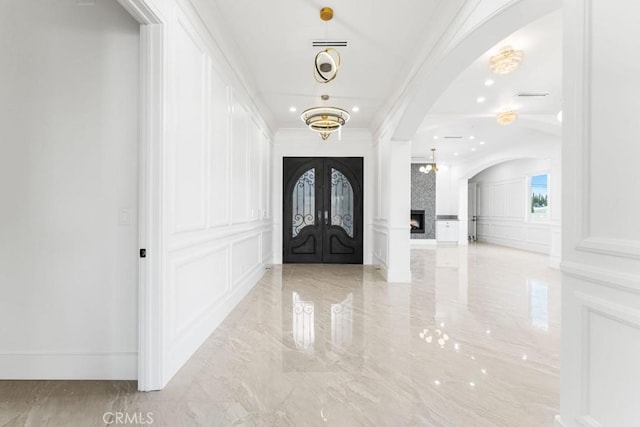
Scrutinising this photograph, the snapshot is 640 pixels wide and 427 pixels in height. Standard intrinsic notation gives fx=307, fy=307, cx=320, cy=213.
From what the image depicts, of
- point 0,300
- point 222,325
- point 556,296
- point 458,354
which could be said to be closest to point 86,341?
point 0,300

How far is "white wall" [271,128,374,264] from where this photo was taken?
7457 millimetres

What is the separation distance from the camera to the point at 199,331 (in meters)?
2.92

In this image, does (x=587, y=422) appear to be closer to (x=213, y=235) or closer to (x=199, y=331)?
(x=199, y=331)

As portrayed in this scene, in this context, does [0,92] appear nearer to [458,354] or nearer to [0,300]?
[0,300]

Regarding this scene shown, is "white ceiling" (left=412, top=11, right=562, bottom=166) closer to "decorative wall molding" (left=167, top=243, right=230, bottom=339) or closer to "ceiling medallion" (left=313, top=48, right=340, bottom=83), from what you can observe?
"ceiling medallion" (left=313, top=48, right=340, bottom=83)

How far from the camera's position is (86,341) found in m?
2.30

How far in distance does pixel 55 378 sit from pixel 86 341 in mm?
343

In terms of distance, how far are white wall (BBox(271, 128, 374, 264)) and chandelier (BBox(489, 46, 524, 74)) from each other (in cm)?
366

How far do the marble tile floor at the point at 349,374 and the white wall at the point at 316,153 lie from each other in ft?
10.2

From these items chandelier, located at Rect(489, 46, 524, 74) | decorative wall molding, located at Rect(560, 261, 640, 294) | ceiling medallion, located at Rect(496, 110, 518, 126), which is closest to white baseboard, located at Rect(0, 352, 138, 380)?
decorative wall molding, located at Rect(560, 261, 640, 294)

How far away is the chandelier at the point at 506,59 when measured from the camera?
3822 mm

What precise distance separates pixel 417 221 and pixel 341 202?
6216mm

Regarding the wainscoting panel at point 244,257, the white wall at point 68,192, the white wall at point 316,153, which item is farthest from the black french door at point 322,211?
the white wall at point 68,192
